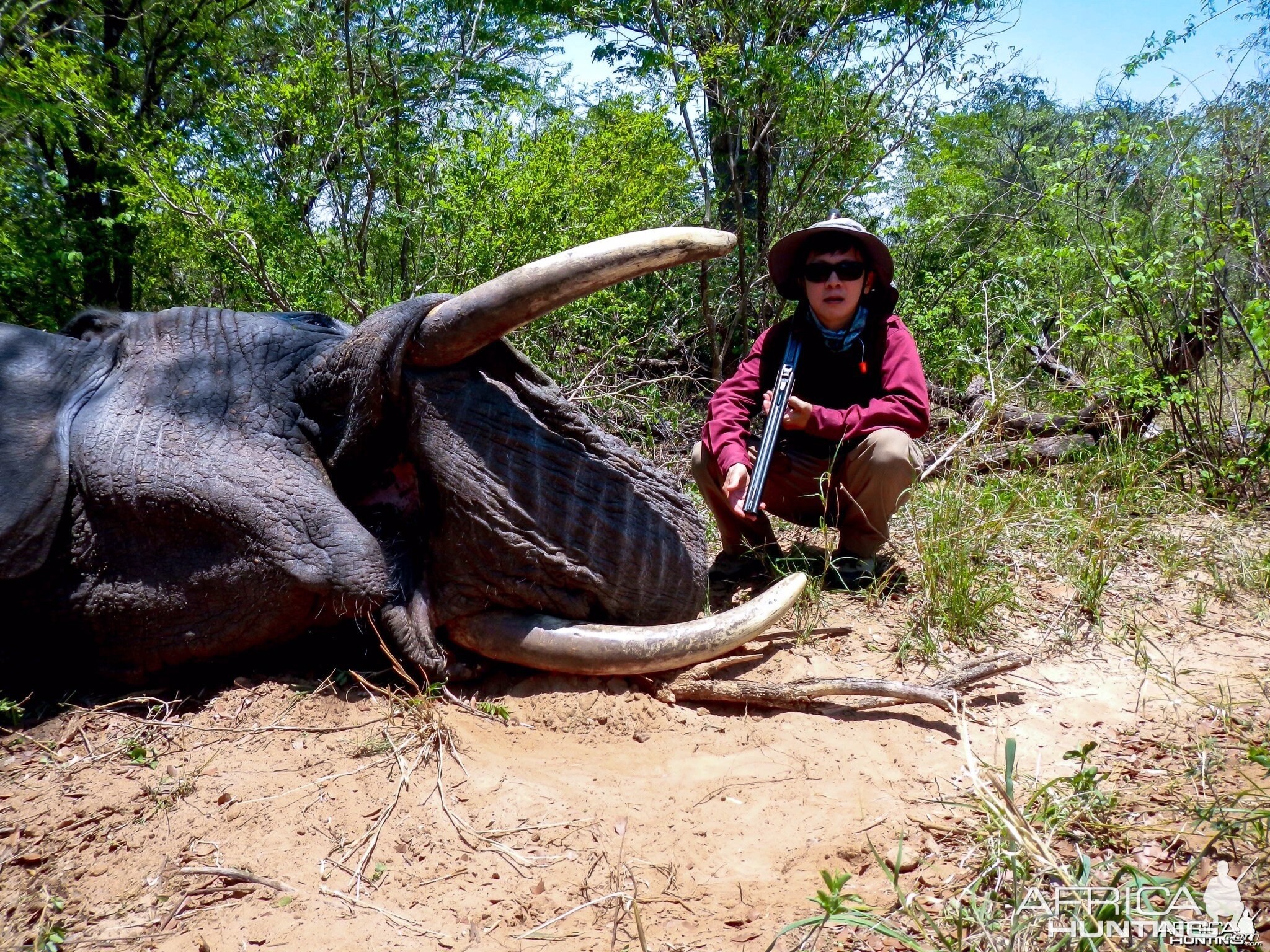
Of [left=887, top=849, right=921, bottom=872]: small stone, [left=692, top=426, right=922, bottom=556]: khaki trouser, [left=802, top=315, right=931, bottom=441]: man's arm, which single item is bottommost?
[left=887, top=849, right=921, bottom=872]: small stone

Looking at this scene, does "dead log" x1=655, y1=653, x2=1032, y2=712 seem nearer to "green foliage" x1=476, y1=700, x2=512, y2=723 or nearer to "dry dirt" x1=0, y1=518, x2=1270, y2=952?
"dry dirt" x1=0, y1=518, x2=1270, y2=952

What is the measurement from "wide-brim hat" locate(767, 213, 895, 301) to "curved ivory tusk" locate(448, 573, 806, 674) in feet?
5.85

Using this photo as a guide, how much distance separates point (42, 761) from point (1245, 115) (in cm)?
627

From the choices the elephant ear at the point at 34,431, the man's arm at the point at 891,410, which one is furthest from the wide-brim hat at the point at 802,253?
the elephant ear at the point at 34,431

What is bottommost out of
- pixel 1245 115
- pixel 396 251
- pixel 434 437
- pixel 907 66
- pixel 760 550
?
pixel 760 550

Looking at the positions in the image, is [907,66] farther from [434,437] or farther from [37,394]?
[37,394]

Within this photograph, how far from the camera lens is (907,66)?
6184 millimetres

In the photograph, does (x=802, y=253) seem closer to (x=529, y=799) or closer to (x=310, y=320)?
(x=310, y=320)

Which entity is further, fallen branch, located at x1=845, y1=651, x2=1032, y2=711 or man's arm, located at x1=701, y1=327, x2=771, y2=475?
man's arm, located at x1=701, y1=327, x2=771, y2=475

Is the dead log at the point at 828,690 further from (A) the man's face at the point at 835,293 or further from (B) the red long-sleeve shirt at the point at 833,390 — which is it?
(A) the man's face at the point at 835,293

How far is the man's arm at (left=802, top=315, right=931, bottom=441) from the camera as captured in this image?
12.2 feet

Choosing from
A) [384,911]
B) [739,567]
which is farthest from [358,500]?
[739,567]

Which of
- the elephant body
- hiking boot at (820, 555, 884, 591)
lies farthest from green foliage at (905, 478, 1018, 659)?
the elephant body

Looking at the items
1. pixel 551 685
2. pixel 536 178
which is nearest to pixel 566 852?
A: pixel 551 685
